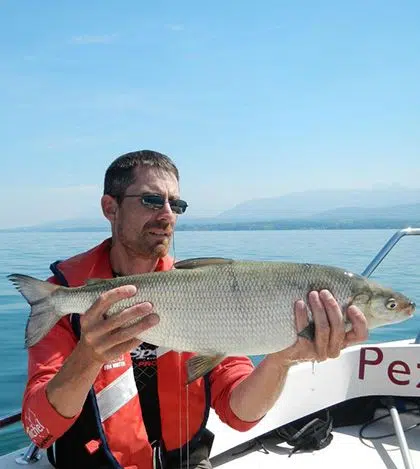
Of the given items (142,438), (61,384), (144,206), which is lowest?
(142,438)

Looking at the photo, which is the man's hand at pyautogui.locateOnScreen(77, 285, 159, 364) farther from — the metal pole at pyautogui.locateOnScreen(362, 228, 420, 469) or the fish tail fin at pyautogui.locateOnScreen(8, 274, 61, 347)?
the metal pole at pyautogui.locateOnScreen(362, 228, 420, 469)

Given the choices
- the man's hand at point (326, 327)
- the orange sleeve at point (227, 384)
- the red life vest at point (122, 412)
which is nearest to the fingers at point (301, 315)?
the man's hand at point (326, 327)

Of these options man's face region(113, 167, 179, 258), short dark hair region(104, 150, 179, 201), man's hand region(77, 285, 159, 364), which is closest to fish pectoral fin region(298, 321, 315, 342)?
man's hand region(77, 285, 159, 364)

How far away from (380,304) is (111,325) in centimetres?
132

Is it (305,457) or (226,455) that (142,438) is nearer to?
(226,455)

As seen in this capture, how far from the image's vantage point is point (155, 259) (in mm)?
3484

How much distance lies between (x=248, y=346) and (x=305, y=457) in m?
2.41

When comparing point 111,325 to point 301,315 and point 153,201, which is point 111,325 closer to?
point 301,315

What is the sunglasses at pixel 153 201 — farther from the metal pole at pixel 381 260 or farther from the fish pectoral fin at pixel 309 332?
the metal pole at pixel 381 260

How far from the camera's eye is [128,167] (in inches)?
134

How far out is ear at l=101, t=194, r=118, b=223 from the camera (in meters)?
3.42

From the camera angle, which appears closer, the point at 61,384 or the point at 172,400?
the point at 61,384

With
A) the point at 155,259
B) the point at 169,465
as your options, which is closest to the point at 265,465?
the point at 169,465

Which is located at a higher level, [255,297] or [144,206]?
[144,206]
